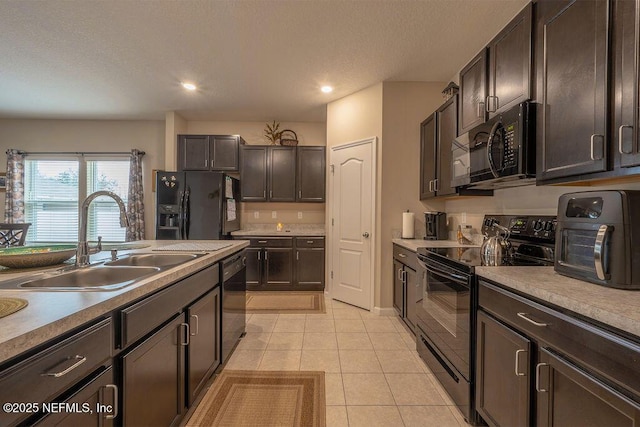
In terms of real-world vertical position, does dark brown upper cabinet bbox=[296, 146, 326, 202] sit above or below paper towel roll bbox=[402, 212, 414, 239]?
above

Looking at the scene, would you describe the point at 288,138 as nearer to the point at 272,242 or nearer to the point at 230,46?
the point at 272,242

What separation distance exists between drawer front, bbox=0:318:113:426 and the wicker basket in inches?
152

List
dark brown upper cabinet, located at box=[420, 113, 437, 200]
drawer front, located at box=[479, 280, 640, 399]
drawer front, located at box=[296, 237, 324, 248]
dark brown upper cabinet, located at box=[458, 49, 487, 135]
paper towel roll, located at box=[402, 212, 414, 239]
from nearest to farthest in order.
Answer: drawer front, located at box=[479, 280, 640, 399]
dark brown upper cabinet, located at box=[458, 49, 487, 135]
dark brown upper cabinet, located at box=[420, 113, 437, 200]
paper towel roll, located at box=[402, 212, 414, 239]
drawer front, located at box=[296, 237, 324, 248]

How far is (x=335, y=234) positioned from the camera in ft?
12.3

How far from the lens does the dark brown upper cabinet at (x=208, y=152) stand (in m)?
4.43

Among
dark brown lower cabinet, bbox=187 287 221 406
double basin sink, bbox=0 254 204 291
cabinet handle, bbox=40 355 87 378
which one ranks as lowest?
dark brown lower cabinet, bbox=187 287 221 406

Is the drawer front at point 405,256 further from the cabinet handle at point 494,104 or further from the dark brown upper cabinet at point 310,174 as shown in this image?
the dark brown upper cabinet at point 310,174

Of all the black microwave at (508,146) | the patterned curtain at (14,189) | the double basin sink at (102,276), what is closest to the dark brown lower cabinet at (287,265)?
the double basin sink at (102,276)

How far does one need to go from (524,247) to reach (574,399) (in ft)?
3.84

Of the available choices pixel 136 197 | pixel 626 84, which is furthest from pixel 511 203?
pixel 136 197

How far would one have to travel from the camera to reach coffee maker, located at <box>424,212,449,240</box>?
9.95 ft

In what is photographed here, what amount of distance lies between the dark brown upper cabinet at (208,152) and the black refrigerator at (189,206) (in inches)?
21.1

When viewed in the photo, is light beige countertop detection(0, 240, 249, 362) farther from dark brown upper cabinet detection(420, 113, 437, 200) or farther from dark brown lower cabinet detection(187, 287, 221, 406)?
dark brown upper cabinet detection(420, 113, 437, 200)

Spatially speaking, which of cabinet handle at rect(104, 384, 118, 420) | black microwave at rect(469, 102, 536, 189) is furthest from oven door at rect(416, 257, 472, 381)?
→ cabinet handle at rect(104, 384, 118, 420)
